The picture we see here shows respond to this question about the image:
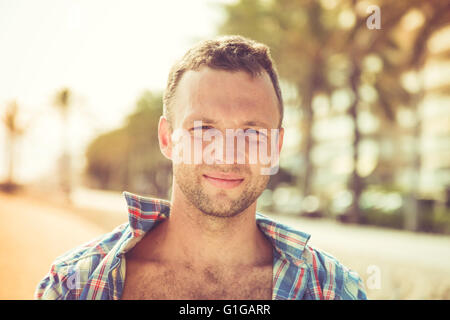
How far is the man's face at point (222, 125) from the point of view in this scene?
5.82ft

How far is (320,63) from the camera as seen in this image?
19.4 meters

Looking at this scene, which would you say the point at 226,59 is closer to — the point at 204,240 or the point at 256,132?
the point at 256,132

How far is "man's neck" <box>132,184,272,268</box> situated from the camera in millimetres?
1941

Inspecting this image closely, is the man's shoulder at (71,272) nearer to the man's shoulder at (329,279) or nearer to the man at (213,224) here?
the man at (213,224)

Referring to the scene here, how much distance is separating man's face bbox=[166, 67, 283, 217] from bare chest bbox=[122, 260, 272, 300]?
0.34 metres

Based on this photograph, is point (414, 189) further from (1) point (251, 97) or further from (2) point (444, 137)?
(2) point (444, 137)

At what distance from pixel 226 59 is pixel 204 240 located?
2.68 feet

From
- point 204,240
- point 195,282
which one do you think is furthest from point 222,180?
point 195,282

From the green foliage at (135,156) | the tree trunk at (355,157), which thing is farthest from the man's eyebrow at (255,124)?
the green foliage at (135,156)

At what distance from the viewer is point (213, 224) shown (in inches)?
75.7

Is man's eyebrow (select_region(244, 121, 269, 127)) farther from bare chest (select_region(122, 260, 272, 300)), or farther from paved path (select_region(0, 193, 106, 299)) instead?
paved path (select_region(0, 193, 106, 299))
